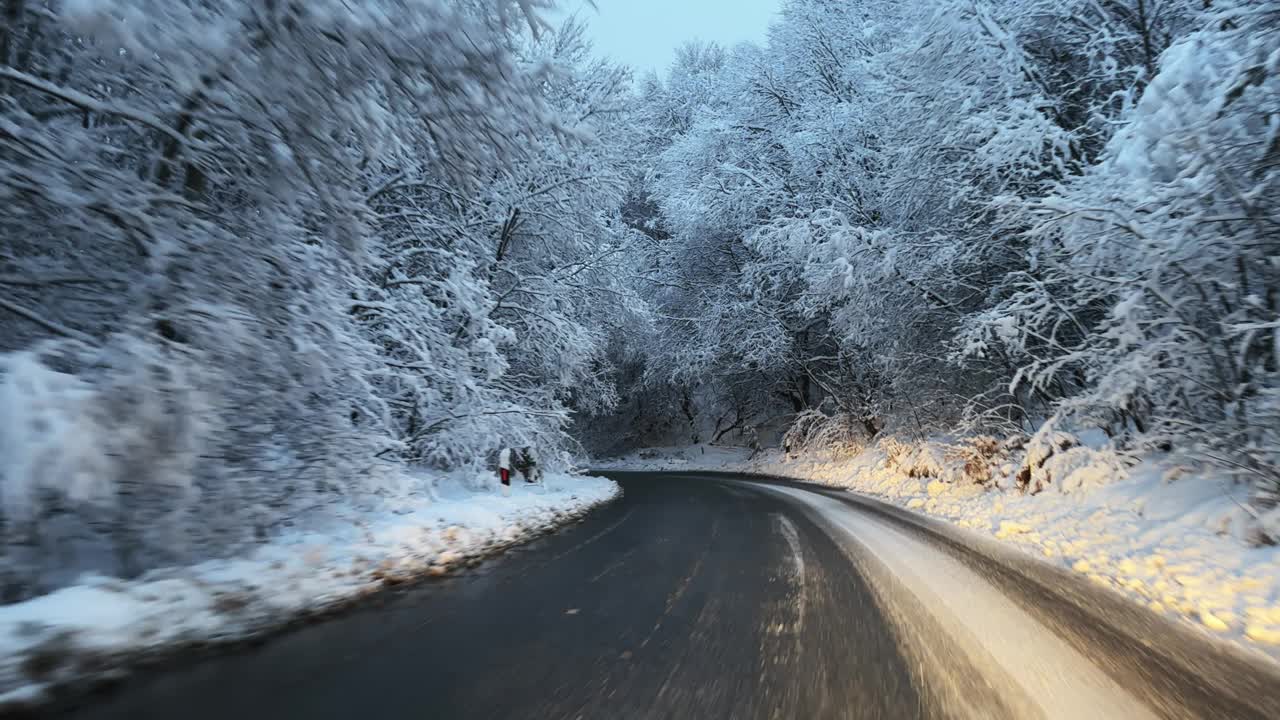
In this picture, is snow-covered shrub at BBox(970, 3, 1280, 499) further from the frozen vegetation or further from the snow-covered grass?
the snow-covered grass

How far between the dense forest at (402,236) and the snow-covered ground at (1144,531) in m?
0.54

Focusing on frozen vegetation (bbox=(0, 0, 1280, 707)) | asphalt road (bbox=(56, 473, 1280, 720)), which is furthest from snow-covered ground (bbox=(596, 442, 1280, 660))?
asphalt road (bbox=(56, 473, 1280, 720))

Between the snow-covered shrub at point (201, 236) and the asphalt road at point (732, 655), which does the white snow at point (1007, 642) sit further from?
the snow-covered shrub at point (201, 236)

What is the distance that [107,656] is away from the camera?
2.98m

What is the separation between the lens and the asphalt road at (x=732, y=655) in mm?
2672

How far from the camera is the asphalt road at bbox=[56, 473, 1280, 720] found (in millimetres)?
2672

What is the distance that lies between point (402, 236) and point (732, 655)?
829 centimetres

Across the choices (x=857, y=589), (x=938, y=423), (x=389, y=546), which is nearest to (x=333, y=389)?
(x=389, y=546)

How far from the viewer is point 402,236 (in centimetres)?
973

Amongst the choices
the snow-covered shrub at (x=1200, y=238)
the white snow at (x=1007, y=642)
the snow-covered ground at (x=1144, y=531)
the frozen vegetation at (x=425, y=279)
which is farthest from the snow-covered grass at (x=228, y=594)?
the snow-covered shrub at (x=1200, y=238)

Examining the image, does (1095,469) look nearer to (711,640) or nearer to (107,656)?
(711,640)

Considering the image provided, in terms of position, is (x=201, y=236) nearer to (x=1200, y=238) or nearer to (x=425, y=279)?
(x=425, y=279)

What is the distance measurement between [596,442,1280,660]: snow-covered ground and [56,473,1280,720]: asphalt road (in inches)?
15.8

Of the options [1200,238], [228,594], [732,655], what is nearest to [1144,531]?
[1200,238]
